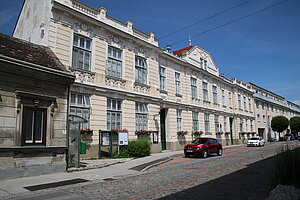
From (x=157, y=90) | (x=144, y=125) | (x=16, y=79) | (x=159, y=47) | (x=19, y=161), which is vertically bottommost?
(x=19, y=161)

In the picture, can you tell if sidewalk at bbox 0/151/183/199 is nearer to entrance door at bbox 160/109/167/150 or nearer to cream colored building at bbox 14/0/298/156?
cream colored building at bbox 14/0/298/156

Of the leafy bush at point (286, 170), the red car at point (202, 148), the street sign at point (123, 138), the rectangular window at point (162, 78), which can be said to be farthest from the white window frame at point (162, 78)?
the leafy bush at point (286, 170)

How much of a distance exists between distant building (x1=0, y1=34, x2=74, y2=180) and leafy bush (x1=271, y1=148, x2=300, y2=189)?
29.5ft

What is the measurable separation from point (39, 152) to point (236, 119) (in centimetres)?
3227

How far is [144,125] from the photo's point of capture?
19.6m

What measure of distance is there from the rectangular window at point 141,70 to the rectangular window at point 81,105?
17.4ft

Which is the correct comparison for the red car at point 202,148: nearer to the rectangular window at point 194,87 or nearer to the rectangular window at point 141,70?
the rectangular window at point 141,70

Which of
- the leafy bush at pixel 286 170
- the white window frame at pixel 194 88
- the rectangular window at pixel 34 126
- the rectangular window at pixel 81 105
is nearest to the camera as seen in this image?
the leafy bush at pixel 286 170

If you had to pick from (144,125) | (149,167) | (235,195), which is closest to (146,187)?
(235,195)

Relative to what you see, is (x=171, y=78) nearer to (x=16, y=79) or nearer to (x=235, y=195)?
(x=16, y=79)

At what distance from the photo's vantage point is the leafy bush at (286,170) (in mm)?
5520

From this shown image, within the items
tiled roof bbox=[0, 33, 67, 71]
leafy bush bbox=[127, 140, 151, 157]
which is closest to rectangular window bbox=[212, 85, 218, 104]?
leafy bush bbox=[127, 140, 151, 157]

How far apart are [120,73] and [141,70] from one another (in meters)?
2.56

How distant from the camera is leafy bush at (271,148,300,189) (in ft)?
18.1
